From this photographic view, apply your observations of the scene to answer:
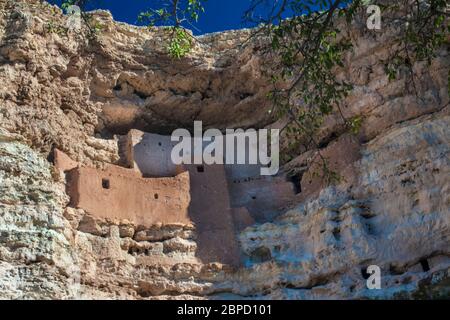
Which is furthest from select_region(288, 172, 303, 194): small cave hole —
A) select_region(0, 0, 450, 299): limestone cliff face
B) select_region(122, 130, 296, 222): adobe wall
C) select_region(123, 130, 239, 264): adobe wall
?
select_region(123, 130, 239, 264): adobe wall

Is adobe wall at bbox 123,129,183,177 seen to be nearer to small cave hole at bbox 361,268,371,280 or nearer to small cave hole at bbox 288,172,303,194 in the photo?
small cave hole at bbox 288,172,303,194

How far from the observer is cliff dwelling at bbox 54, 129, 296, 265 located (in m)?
16.2

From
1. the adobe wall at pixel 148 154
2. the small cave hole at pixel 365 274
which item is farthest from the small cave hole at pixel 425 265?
the adobe wall at pixel 148 154

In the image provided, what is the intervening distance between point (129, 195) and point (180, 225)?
1.24 m

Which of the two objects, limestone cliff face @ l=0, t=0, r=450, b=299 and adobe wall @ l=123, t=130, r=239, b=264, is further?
adobe wall @ l=123, t=130, r=239, b=264

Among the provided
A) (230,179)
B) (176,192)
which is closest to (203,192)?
(176,192)

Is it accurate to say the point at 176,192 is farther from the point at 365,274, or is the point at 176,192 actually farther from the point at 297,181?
the point at 365,274

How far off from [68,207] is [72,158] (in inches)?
63.1

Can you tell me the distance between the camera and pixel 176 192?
1728cm

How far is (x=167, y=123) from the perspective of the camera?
19.8 metres

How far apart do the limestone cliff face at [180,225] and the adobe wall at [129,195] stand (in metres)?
0.29
